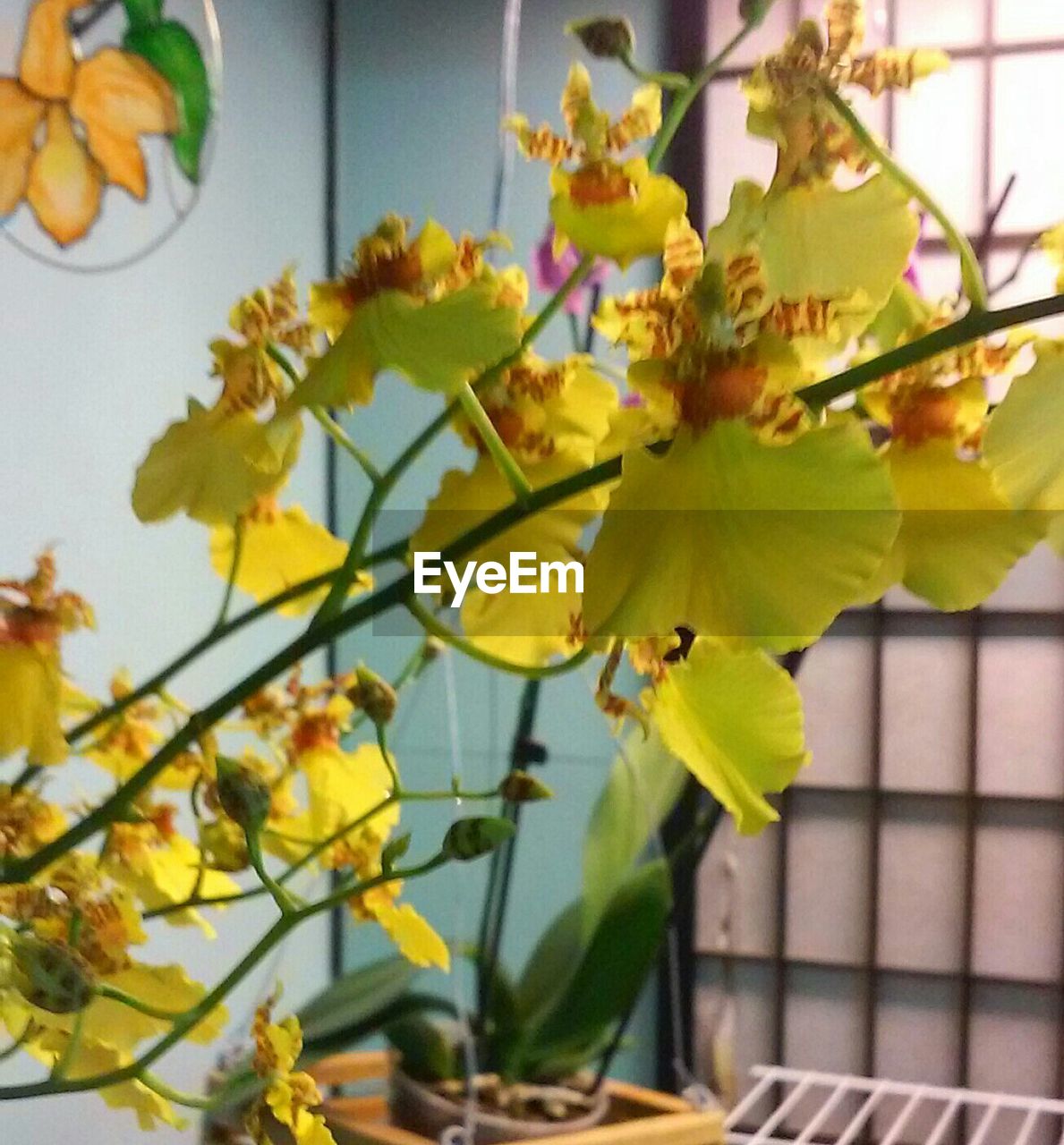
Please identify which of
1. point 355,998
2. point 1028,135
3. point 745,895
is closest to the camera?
point 355,998

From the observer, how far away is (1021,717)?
103 cm

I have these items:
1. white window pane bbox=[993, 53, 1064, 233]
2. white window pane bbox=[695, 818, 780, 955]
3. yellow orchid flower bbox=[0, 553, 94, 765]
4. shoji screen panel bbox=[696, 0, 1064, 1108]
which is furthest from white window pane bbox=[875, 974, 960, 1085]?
yellow orchid flower bbox=[0, 553, 94, 765]

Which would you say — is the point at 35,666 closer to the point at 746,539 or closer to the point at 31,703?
the point at 31,703

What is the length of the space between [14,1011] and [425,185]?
0.88 metres

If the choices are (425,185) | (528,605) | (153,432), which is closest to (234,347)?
(528,605)

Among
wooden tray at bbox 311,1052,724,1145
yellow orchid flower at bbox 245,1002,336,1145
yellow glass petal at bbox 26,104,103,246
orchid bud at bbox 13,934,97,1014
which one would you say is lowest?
wooden tray at bbox 311,1052,724,1145

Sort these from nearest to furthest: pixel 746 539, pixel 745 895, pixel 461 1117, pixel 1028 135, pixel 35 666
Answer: pixel 746 539
pixel 35 666
pixel 461 1117
pixel 1028 135
pixel 745 895

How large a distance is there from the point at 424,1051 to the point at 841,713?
587 mm

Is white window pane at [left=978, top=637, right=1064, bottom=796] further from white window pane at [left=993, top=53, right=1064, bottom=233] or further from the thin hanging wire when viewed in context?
the thin hanging wire

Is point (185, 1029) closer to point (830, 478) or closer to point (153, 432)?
point (830, 478)

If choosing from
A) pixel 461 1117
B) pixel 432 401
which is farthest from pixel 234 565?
pixel 432 401

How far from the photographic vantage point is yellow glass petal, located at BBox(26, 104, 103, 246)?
0.64 m

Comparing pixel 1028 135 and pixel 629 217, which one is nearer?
pixel 629 217

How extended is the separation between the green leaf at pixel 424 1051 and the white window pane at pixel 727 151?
0.74 m
